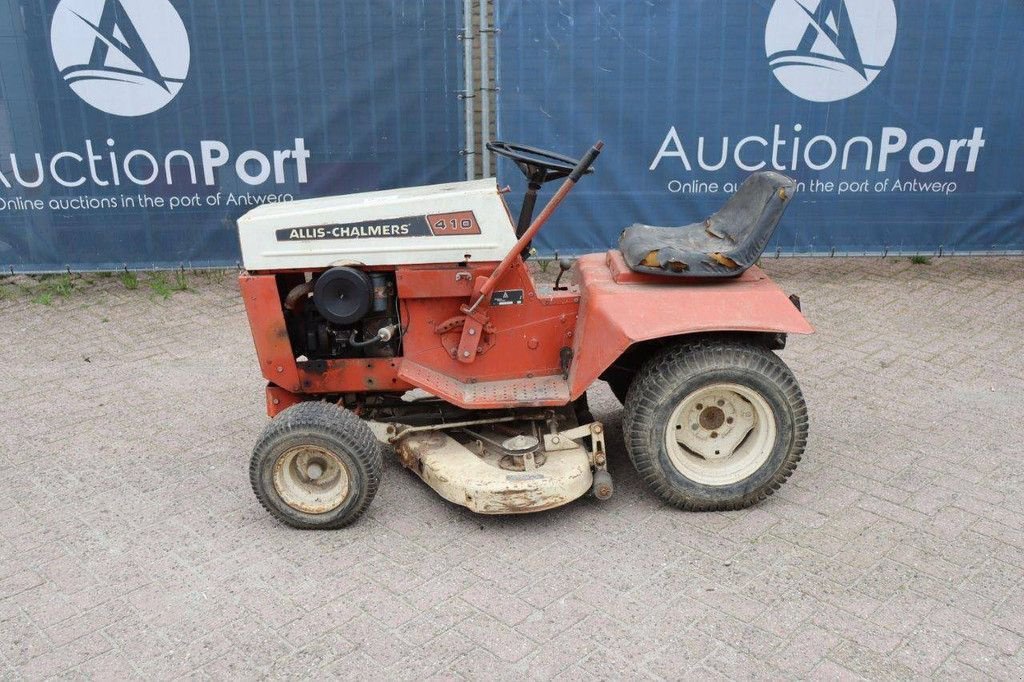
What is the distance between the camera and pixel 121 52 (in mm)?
7105

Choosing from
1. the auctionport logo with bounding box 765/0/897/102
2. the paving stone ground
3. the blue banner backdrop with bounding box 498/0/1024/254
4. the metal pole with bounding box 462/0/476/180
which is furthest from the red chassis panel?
the auctionport logo with bounding box 765/0/897/102

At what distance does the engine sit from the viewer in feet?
13.2

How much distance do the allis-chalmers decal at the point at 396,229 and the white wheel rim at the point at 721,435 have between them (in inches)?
49.0

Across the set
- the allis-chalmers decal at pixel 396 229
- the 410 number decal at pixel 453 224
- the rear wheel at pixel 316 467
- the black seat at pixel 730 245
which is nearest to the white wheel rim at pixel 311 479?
the rear wheel at pixel 316 467

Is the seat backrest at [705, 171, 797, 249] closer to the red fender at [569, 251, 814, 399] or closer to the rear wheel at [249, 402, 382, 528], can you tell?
the red fender at [569, 251, 814, 399]

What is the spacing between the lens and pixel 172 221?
24.4 ft

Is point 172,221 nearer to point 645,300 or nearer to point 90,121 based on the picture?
point 90,121

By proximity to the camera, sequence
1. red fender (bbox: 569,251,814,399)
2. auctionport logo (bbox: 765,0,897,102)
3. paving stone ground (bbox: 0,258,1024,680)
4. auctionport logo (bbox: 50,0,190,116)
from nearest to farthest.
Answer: paving stone ground (bbox: 0,258,1024,680) < red fender (bbox: 569,251,814,399) < auctionport logo (bbox: 50,0,190,116) < auctionport logo (bbox: 765,0,897,102)

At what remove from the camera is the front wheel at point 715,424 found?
→ 13.0 ft

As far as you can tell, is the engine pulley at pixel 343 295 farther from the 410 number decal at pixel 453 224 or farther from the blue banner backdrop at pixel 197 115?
the blue banner backdrop at pixel 197 115

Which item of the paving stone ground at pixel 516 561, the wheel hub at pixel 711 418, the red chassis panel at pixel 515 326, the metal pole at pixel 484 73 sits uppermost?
the metal pole at pixel 484 73

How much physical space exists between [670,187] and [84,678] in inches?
221

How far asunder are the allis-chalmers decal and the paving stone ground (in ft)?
3.96

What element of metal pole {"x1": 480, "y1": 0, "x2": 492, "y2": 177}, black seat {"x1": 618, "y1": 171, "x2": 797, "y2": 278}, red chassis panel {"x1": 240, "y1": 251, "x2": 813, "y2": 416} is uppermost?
metal pole {"x1": 480, "y1": 0, "x2": 492, "y2": 177}
